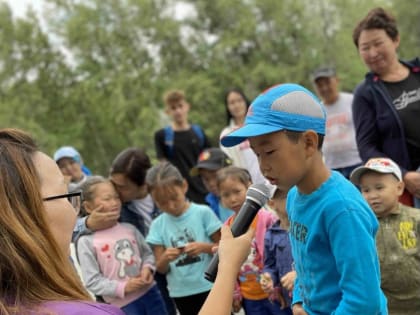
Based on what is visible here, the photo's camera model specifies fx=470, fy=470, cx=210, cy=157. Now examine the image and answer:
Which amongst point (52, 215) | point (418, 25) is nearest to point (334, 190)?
point (52, 215)

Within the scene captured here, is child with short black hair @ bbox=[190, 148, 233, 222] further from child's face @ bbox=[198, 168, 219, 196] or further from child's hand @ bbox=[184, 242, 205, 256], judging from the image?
child's hand @ bbox=[184, 242, 205, 256]

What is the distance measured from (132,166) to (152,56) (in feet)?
73.6

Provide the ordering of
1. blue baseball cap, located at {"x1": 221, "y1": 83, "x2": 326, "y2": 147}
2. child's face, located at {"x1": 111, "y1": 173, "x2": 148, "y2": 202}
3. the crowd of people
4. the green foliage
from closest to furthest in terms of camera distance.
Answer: the crowd of people < blue baseball cap, located at {"x1": 221, "y1": 83, "x2": 326, "y2": 147} < child's face, located at {"x1": 111, "y1": 173, "x2": 148, "y2": 202} < the green foliage

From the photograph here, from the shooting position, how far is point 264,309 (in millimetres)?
3590

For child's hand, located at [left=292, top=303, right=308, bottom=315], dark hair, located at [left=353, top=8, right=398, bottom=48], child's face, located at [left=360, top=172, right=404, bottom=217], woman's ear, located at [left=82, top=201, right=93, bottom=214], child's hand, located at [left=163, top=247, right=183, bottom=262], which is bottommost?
child's hand, located at [left=163, top=247, right=183, bottom=262]

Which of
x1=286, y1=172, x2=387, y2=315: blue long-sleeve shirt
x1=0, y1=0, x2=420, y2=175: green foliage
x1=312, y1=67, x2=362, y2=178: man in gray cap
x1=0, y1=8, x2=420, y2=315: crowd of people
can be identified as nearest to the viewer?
x1=0, y1=8, x2=420, y2=315: crowd of people

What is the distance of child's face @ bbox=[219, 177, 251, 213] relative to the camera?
377 cm

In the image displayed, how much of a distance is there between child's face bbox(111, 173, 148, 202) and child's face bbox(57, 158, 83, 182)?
64.5 inches

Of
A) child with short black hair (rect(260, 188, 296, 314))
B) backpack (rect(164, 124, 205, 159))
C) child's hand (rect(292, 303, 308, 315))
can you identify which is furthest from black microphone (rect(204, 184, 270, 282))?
backpack (rect(164, 124, 205, 159))

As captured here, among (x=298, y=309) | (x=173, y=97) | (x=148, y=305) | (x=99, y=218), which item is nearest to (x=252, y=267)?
(x=148, y=305)

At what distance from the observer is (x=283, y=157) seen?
1885 mm

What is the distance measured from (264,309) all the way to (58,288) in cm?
242

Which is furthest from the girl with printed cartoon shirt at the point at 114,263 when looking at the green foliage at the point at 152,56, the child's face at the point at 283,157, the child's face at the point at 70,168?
the green foliage at the point at 152,56

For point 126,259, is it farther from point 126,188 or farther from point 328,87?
point 328,87
